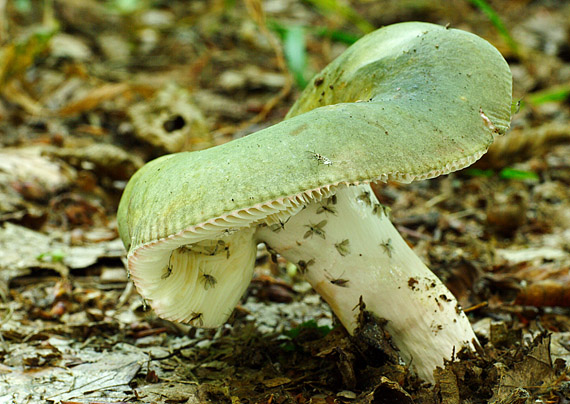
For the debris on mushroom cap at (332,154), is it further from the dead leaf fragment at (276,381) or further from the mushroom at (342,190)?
the dead leaf fragment at (276,381)

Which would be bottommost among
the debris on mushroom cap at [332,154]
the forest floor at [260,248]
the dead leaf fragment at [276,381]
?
the forest floor at [260,248]

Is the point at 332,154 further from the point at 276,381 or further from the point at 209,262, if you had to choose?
the point at 276,381

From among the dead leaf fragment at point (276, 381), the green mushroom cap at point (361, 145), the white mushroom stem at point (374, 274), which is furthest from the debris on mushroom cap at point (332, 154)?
the dead leaf fragment at point (276, 381)

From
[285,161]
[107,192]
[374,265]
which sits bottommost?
[107,192]

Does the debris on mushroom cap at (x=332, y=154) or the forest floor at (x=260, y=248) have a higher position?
the debris on mushroom cap at (x=332, y=154)

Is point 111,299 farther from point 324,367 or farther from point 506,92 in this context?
point 506,92

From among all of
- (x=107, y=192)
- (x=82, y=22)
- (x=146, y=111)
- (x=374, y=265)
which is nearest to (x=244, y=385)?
(x=374, y=265)

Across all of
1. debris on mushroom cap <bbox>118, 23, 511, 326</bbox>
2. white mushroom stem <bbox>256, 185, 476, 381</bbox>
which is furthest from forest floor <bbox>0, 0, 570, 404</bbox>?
debris on mushroom cap <bbox>118, 23, 511, 326</bbox>

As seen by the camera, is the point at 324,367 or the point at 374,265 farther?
the point at 324,367
